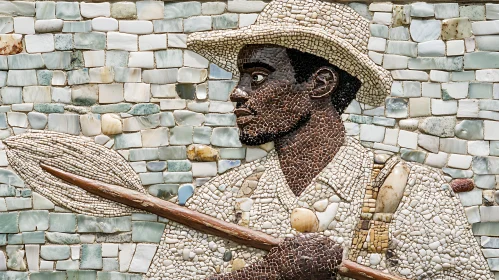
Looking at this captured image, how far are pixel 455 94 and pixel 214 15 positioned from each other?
1754mm

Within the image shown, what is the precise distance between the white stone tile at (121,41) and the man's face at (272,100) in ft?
2.61

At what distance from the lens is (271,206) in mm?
6465

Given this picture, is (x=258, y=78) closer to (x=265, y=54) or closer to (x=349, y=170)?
(x=265, y=54)

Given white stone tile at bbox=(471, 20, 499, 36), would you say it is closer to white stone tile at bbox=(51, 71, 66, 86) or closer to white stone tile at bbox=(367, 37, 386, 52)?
white stone tile at bbox=(367, 37, 386, 52)

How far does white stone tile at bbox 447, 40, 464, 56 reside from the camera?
6.66 metres

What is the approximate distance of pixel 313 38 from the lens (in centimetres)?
643

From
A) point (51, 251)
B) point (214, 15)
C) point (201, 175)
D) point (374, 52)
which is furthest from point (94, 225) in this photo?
point (374, 52)

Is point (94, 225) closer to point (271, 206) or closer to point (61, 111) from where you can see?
point (61, 111)

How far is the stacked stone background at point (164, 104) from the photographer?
657 cm

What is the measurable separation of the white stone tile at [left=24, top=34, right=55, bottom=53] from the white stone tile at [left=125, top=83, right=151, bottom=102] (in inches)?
23.7

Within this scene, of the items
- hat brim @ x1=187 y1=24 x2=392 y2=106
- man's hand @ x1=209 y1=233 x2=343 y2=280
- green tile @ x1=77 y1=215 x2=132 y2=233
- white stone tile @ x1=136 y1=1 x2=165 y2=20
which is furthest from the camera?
white stone tile @ x1=136 y1=1 x2=165 y2=20

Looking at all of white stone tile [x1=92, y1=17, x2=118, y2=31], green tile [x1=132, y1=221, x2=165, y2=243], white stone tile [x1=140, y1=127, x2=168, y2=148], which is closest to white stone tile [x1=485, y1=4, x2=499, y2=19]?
white stone tile [x1=140, y1=127, x2=168, y2=148]

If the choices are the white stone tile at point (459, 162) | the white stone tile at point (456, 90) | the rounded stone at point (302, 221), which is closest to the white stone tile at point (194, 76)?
the rounded stone at point (302, 221)

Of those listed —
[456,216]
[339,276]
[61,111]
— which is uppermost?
[61,111]
